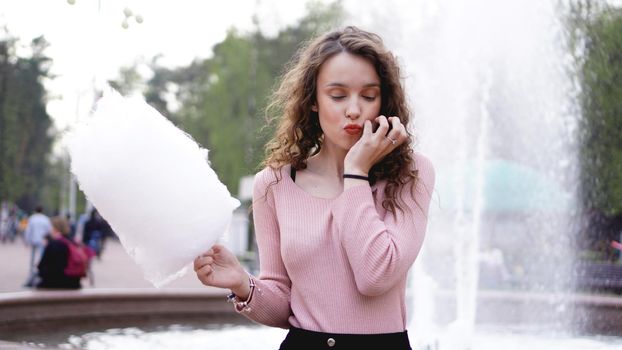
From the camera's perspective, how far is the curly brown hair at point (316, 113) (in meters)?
2.02

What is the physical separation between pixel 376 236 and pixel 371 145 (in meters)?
0.23

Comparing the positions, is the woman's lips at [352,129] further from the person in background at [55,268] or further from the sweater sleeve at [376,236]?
the person in background at [55,268]

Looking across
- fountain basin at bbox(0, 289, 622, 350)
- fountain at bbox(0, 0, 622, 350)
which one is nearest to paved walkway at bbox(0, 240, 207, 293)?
fountain basin at bbox(0, 289, 622, 350)

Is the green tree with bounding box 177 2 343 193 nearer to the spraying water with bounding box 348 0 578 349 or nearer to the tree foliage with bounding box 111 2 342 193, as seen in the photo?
the tree foliage with bounding box 111 2 342 193

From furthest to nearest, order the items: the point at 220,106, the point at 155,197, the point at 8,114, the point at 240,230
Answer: the point at 8,114
the point at 220,106
the point at 240,230
the point at 155,197

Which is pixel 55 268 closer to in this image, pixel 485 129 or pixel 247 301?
pixel 247 301

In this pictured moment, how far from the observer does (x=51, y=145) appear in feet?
166

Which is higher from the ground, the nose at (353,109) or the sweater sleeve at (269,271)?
the nose at (353,109)

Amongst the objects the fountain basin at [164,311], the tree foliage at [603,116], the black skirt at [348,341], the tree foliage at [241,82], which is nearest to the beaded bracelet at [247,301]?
the black skirt at [348,341]

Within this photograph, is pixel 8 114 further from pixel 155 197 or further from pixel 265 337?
pixel 155 197

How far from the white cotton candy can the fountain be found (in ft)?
21.4

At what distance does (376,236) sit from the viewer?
6.07ft

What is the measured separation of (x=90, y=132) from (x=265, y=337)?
5.25 metres

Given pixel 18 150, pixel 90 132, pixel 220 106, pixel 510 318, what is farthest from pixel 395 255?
pixel 18 150
